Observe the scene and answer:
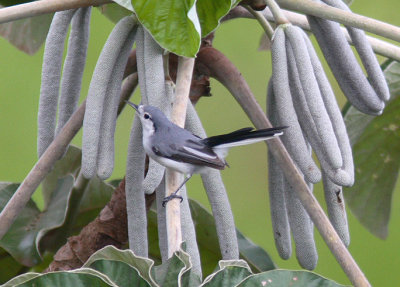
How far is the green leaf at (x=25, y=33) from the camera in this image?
1.06 m

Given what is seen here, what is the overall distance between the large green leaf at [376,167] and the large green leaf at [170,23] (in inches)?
18.0

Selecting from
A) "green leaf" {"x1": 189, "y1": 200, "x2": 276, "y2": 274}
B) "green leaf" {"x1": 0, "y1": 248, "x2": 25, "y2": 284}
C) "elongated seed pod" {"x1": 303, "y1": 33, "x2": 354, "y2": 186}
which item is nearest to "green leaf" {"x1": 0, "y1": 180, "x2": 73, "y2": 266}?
"green leaf" {"x1": 0, "y1": 248, "x2": 25, "y2": 284}

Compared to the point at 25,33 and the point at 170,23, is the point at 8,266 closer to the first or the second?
the point at 25,33

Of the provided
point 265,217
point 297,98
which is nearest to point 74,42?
point 297,98

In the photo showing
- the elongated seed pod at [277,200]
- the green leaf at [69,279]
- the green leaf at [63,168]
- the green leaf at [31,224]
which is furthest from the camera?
the green leaf at [63,168]

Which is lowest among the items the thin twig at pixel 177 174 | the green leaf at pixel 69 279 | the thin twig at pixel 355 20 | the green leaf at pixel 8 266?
the green leaf at pixel 8 266

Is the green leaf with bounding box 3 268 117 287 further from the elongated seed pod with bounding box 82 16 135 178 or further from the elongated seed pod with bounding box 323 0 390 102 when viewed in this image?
the elongated seed pod with bounding box 323 0 390 102

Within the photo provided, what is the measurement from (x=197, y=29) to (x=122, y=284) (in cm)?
22

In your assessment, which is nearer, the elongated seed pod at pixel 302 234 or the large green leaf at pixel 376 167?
the elongated seed pod at pixel 302 234

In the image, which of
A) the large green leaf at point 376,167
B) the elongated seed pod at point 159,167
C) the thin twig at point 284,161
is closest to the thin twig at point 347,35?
the thin twig at point 284,161

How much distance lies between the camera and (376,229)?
1.15 m

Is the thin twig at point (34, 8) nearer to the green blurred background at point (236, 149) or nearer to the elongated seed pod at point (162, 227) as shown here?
the elongated seed pod at point (162, 227)

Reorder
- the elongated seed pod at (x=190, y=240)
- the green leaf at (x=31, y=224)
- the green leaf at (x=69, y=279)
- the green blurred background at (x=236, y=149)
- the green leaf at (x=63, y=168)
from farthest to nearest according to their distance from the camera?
1. the green blurred background at (x=236, y=149)
2. the green leaf at (x=63, y=168)
3. the green leaf at (x=31, y=224)
4. the elongated seed pod at (x=190, y=240)
5. the green leaf at (x=69, y=279)

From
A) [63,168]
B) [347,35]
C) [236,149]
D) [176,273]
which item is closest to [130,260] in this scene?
[176,273]
